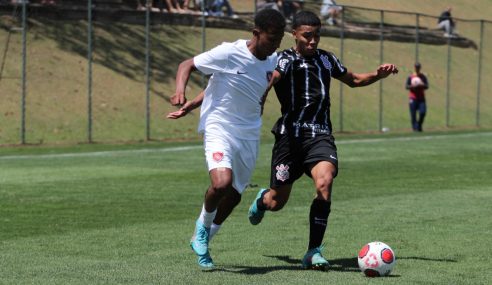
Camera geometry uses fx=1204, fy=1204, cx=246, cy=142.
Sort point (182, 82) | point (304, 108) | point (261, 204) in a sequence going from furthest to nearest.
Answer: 1. point (261, 204)
2. point (304, 108)
3. point (182, 82)

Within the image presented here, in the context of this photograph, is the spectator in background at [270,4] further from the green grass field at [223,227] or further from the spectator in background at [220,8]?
the green grass field at [223,227]

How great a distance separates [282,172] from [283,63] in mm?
918

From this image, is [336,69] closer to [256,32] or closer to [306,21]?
[306,21]

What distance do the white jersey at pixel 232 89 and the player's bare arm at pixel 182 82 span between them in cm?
7

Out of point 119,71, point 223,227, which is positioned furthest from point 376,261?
point 119,71

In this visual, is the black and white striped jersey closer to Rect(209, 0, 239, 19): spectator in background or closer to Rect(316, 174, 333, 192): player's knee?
Rect(316, 174, 333, 192): player's knee

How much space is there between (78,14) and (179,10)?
335cm

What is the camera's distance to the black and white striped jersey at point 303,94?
984 centimetres

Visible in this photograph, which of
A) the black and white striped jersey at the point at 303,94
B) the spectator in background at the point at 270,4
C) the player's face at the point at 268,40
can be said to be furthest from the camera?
the spectator in background at the point at 270,4

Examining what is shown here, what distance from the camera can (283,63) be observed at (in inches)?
386

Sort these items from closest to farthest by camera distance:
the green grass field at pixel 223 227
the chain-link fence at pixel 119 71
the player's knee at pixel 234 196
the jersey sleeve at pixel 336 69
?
the green grass field at pixel 223 227
the player's knee at pixel 234 196
the jersey sleeve at pixel 336 69
the chain-link fence at pixel 119 71

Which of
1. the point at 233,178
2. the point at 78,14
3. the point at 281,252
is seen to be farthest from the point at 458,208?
the point at 78,14

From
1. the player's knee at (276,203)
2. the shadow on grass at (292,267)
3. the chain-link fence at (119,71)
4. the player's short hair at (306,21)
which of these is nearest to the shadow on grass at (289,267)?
the shadow on grass at (292,267)

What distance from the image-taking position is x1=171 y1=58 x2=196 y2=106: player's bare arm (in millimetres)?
8961
